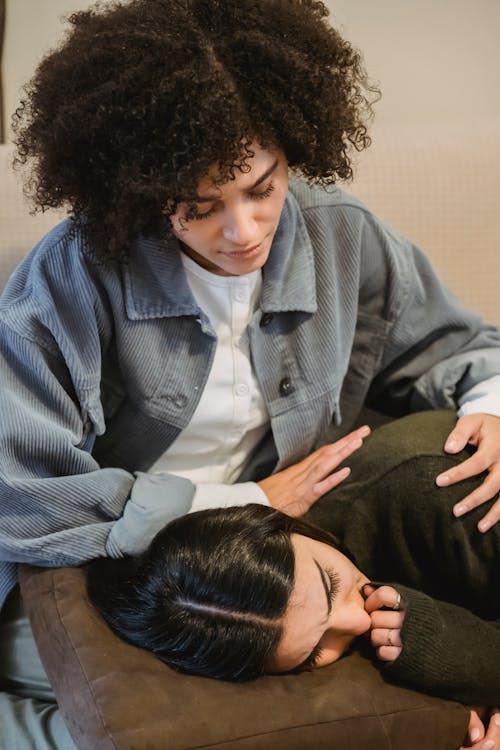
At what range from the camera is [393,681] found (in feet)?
3.38

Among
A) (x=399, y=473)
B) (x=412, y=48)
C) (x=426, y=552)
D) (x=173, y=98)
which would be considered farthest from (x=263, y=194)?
(x=412, y=48)

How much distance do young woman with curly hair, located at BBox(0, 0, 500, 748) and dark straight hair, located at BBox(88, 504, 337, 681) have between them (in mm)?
75

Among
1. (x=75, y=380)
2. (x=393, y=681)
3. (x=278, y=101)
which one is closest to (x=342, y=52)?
(x=278, y=101)

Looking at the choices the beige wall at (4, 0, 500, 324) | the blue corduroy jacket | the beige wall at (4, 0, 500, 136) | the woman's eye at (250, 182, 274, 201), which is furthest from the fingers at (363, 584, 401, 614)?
the beige wall at (4, 0, 500, 136)

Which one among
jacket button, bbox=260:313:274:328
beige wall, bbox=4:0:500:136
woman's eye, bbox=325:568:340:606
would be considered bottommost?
woman's eye, bbox=325:568:340:606

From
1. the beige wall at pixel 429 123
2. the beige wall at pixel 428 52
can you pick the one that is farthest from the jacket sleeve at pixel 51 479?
the beige wall at pixel 428 52

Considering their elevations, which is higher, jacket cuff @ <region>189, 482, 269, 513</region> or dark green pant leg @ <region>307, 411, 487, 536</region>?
dark green pant leg @ <region>307, 411, 487, 536</region>

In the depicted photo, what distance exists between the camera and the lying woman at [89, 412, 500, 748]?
981 millimetres

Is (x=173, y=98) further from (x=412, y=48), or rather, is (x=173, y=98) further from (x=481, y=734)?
(x=412, y=48)

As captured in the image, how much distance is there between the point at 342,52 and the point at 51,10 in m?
0.76

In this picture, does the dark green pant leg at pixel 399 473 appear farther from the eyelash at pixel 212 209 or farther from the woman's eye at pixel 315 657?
the eyelash at pixel 212 209

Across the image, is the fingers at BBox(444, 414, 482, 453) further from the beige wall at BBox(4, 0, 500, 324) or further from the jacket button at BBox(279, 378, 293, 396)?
the beige wall at BBox(4, 0, 500, 324)

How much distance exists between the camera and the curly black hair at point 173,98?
0.90 meters

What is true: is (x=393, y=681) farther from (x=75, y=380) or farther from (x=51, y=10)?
(x=51, y=10)
